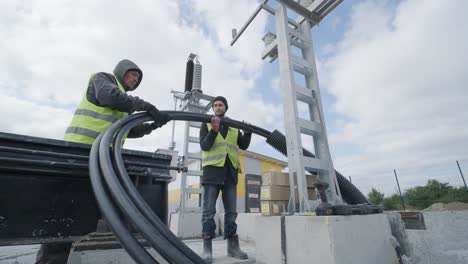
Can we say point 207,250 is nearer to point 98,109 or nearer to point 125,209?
point 125,209

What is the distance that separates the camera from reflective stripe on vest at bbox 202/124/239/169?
2.06 m

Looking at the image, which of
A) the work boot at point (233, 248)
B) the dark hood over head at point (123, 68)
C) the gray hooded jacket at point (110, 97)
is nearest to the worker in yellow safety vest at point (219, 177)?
the work boot at point (233, 248)

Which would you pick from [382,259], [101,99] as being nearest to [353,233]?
[382,259]

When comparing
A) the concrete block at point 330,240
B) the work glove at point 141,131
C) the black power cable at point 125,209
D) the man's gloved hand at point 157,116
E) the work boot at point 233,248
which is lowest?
the work boot at point 233,248

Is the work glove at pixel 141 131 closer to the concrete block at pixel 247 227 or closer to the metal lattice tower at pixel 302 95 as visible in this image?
the metal lattice tower at pixel 302 95

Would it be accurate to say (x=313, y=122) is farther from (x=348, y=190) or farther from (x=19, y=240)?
(x=19, y=240)

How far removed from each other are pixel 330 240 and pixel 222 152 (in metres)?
1.14

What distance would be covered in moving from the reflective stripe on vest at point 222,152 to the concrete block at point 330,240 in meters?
0.66

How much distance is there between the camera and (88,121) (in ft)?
4.95

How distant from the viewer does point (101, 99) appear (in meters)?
1.50

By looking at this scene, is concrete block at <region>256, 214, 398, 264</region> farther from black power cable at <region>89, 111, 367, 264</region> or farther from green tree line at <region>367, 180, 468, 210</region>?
green tree line at <region>367, 180, 468, 210</region>

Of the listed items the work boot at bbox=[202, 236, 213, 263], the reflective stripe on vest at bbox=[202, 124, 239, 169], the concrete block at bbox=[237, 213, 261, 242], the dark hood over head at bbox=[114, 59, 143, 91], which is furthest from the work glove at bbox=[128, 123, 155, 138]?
the concrete block at bbox=[237, 213, 261, 242]

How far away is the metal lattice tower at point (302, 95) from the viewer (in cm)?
176

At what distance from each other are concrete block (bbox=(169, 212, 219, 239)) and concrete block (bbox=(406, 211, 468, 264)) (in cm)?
290
